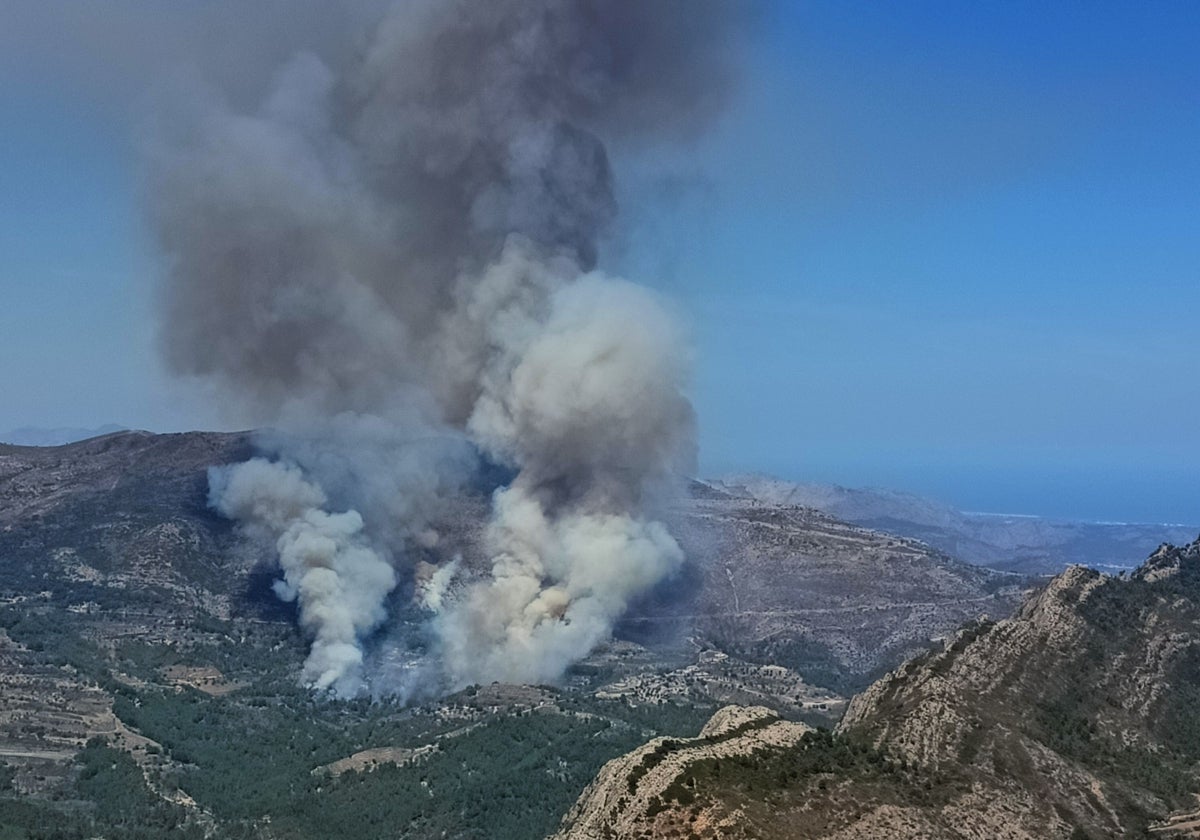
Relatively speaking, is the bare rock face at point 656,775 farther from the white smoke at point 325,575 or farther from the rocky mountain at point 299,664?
the white smoke at point 325,575

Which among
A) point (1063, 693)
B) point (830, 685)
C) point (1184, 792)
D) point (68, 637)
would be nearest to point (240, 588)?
point (68, 637)

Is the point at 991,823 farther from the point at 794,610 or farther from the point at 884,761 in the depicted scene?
the point at 794,610

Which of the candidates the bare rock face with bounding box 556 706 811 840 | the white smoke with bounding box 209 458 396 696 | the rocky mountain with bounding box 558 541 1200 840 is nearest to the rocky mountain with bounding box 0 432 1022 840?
the white smoke with bounding box 209 458 396 696

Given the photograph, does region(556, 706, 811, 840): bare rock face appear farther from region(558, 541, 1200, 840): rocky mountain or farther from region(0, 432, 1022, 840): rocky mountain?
region(0, 432, 1022, 840): rocky mountain

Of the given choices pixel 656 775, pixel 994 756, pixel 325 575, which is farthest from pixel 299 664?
pixel 994 756

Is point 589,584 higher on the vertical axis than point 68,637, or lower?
higher

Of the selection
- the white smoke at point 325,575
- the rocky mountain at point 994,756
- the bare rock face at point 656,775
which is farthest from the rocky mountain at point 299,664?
the rocky mountain at point 994,756

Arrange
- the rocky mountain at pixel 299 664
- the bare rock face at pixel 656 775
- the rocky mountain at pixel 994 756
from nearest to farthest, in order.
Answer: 1. the bare rock face at pixel 656 775
2. the rocky mountain at pixel 994 756
3. the rocky mountain at pixel 299 664
